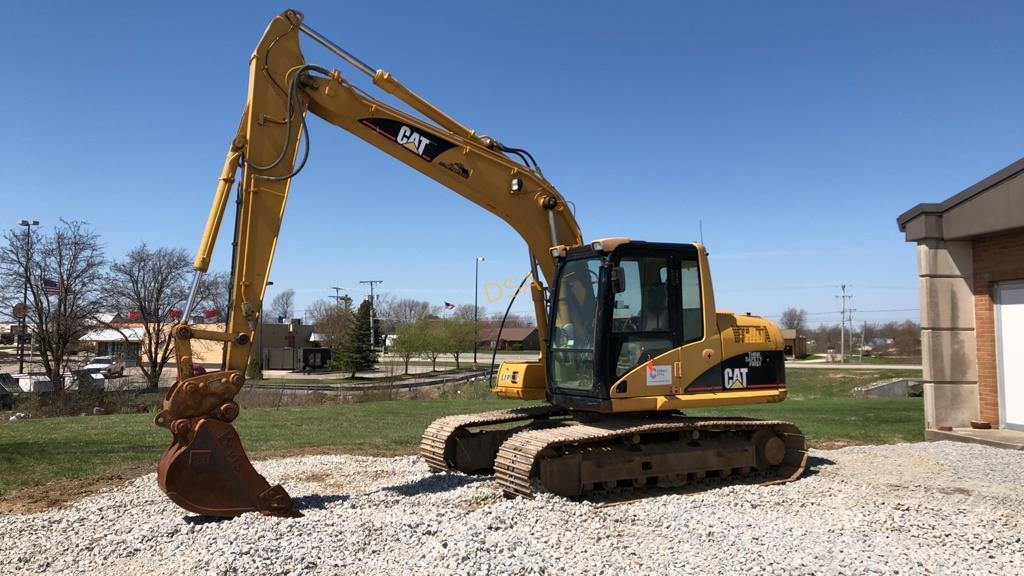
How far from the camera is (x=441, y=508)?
7434mm

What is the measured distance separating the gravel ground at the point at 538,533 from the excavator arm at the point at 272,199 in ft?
1.64

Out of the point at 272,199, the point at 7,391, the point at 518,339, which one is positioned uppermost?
the point at 272,199

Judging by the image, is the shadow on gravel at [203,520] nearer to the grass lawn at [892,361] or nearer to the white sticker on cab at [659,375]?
the white sticker on cab at [659,375]

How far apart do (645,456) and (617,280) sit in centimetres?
214

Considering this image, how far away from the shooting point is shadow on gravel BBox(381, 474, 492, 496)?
28.0 ft

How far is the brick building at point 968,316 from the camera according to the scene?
42.4 ft

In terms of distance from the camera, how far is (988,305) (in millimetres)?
13273

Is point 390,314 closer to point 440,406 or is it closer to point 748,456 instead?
point 440,406

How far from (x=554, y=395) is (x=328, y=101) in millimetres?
4449

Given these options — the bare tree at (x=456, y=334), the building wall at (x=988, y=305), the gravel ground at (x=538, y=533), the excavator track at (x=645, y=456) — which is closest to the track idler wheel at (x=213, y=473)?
the gravel ground at (x=538, y=533)

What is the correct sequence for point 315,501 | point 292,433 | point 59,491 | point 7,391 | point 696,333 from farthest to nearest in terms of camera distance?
1. point 7,391
2. point 292,433
3. point 59,491
4. point 696,333
5. point 315,501

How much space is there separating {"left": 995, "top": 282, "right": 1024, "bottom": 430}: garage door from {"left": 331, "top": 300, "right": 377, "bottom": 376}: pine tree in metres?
49.1

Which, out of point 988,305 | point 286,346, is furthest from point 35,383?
point 286,346

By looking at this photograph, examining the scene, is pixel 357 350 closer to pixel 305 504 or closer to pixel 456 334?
pixel 456 334
